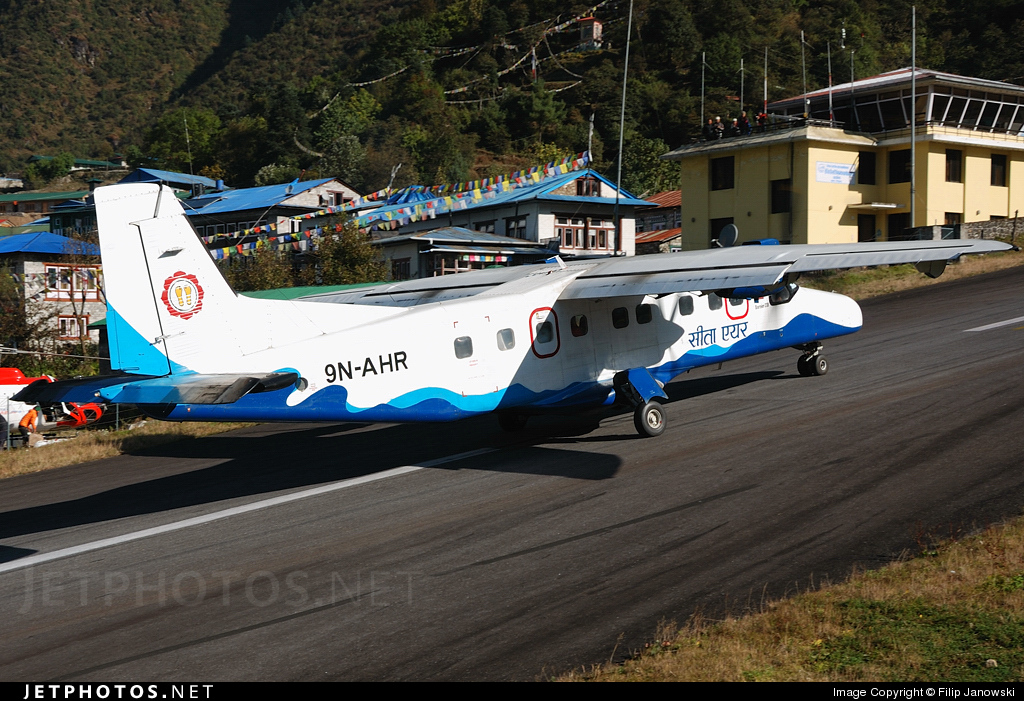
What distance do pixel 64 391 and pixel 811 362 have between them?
18770 mm

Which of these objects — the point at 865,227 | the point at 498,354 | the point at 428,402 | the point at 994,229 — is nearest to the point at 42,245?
the point at 498,354

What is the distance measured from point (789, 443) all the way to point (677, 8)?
117347 mm

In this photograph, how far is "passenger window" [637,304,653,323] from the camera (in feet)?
66.4

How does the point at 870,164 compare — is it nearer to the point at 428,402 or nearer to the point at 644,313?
the point at 644,313

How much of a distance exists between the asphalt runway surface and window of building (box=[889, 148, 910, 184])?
4037 centimetres

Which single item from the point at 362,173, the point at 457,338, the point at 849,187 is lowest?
the point at 457,338

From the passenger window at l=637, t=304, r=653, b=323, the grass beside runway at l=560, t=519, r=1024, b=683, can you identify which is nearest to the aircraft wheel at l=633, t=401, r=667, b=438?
the passenger window at l=637, t=304, r=653, b=323

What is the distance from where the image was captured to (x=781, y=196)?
57438 millimetres

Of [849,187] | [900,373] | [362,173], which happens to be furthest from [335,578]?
[362,173]

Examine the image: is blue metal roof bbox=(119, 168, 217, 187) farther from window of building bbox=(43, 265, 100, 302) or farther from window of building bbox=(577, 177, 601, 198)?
window of building bbox=(577, 177, 601, 198)

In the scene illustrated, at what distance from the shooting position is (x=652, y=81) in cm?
12219

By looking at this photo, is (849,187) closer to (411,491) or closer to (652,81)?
(411,491)
